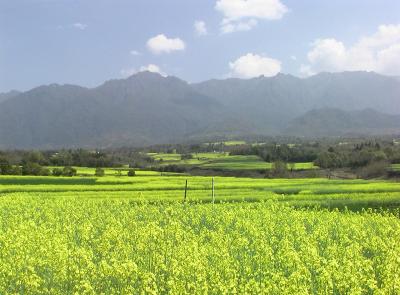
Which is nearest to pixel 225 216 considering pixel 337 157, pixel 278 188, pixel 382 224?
pixel 382 224

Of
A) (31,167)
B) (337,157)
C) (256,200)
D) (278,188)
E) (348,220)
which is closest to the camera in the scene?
(348,220)

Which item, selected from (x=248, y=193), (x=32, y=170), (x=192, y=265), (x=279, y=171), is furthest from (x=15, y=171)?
(x=192, y=265)

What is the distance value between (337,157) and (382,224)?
263 ft

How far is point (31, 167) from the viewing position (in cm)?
7225

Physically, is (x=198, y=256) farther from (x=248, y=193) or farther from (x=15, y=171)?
(x=15, y=171)

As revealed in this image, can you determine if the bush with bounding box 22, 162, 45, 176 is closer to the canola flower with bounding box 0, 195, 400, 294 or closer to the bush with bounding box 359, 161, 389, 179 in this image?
the bush with bounding box 359, 161, 389, 179

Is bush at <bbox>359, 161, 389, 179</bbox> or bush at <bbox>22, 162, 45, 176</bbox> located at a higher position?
bush at <bbox>22, 162, 45, 176</bbox>

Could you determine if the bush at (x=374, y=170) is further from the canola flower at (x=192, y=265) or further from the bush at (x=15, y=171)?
the canola flower at (x=192, y=265)

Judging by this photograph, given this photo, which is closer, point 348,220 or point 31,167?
point 348,220

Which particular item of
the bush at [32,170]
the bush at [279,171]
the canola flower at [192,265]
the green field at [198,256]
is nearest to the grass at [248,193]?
the green field at [198,256]

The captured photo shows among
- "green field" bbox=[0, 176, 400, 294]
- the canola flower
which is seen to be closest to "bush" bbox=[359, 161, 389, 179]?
"green field" bbox=[0, 176, 400, 294]

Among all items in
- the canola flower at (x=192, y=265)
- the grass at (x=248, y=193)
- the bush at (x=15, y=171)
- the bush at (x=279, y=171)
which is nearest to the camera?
the canola flower at (x=192, y=265)

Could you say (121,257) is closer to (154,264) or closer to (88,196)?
(154,264)

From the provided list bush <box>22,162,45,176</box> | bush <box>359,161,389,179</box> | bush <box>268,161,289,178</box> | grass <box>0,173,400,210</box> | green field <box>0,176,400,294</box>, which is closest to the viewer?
green field <box>0,176,400,294</box>
